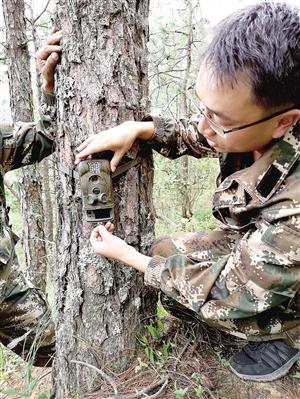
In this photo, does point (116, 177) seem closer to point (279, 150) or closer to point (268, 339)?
point (279, 150)

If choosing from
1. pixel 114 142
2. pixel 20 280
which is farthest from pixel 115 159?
pixel 20 280

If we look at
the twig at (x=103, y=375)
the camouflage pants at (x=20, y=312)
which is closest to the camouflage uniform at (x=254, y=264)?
the twig at (x=103, y=375)

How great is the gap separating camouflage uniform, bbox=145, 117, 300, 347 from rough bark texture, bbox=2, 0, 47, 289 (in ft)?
9.96

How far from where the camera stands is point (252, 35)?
58.3 inches

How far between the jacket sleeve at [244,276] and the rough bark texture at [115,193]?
30 centimetres

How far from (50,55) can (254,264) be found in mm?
1322

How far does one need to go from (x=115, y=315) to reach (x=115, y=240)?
44 cm

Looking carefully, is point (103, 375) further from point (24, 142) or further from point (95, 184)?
point (24, 142)

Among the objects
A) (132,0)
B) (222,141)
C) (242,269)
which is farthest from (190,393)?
(132,0)

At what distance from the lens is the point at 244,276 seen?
5.34ft

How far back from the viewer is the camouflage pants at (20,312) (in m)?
3.15

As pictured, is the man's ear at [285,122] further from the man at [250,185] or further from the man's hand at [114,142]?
the man's hand at [114,142]

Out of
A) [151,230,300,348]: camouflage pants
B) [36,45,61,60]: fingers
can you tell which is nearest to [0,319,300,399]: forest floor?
[151,230,300,348]: camouflage pants

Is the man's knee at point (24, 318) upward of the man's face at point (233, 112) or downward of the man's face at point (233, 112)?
downward
